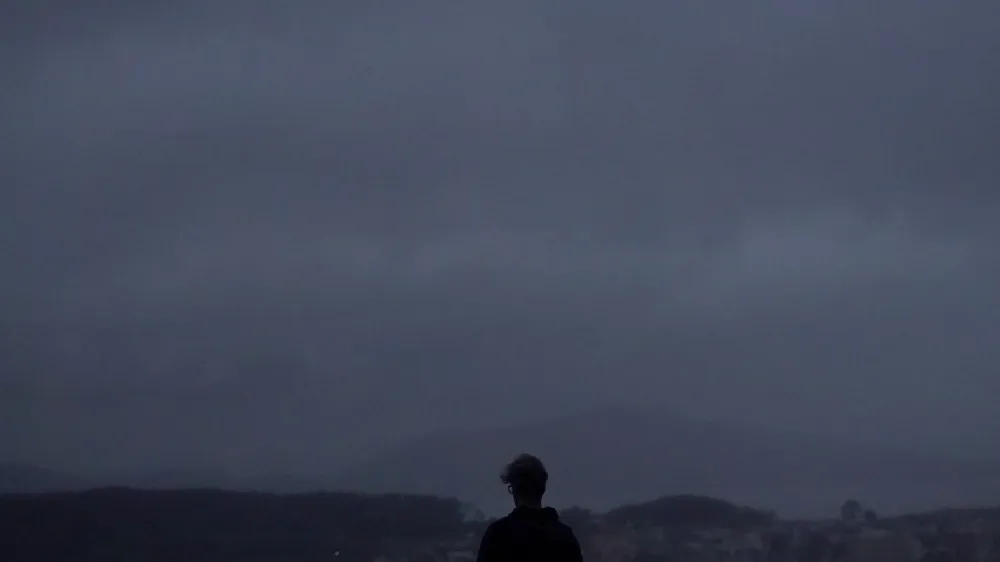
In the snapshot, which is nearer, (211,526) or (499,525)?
(499,525)

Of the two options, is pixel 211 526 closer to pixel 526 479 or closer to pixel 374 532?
pixel 374 532

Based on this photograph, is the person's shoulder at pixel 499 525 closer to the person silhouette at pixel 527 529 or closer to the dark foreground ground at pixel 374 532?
the person silhouette at pixel 527 529

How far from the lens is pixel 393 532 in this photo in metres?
22.6

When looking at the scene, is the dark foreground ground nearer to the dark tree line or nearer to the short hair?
the dark tree line

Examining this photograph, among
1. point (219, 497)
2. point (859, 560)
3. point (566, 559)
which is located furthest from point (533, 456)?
point (219, 497)

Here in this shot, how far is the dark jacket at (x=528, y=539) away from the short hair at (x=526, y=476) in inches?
3.8

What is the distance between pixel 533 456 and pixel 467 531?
16.1 metres

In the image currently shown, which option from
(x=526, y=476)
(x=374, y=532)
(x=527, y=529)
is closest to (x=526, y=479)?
(x=526, y=476)

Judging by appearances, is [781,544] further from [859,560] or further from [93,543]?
[93,543]

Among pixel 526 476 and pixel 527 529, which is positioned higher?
pixel 526 476

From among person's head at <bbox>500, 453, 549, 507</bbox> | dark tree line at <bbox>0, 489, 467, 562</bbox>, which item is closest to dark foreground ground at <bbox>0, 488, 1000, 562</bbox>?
dark tree line at <bbox>0, 489, 467, 562</bbox>

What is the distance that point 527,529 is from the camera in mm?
5348

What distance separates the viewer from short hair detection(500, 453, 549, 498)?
546 centimetres

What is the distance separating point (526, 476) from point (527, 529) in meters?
0.26
